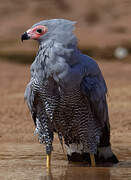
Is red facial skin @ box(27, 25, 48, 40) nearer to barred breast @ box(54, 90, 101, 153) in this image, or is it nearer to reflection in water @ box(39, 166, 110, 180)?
barred breast @ box(54, 90, 101, 153)

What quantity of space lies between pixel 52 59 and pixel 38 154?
60.9 inches

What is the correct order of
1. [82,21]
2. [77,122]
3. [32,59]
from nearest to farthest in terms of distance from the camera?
[77,122] < [32,59] < [82,21]

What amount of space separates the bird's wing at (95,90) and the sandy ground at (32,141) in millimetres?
593

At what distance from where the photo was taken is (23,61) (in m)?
17.8

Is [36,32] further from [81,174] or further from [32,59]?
[32,59]

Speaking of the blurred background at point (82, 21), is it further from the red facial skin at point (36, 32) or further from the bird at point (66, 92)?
the red facial skin at point (36, 32)

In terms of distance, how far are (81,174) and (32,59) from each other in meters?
13.3

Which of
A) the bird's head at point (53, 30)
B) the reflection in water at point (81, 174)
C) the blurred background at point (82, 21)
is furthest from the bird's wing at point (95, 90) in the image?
the blurred background at point (82, 21)

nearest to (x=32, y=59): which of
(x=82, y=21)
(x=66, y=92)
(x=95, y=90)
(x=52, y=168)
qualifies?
(x=82, y=21)

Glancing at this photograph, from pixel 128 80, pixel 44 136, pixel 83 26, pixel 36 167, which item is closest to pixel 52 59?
pixel 44 136

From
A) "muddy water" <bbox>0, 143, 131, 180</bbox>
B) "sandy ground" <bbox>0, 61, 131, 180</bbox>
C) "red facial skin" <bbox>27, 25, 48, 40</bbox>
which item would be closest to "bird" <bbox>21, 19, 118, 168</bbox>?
"red facial skin" <bbox>27, 25, 48, 40</bbox>

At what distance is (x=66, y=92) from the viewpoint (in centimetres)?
471

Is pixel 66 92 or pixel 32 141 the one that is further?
pixel 32 141

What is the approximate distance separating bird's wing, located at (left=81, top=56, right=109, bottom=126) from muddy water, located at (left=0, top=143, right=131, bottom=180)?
526 mm
